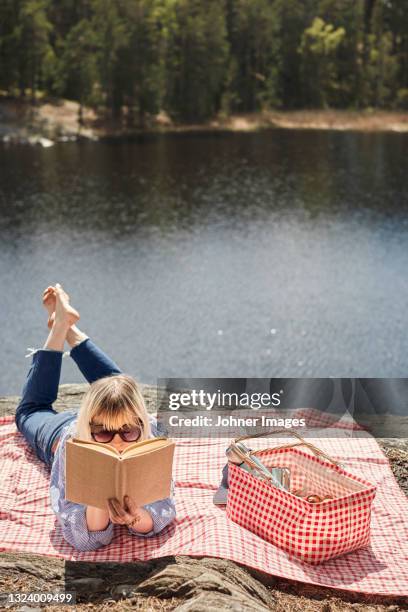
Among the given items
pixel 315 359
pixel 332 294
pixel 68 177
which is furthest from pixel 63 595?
pixel 68 177

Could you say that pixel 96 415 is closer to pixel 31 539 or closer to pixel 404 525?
pixel 31 539

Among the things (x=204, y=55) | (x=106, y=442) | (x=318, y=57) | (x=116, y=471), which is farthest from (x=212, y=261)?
(x=318, y=57)

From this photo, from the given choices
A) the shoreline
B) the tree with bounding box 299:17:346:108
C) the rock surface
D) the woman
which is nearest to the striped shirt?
the woman

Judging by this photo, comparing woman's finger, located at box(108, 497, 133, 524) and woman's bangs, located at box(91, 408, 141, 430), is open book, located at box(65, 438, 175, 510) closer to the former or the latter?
woman's finger, located at box(108, 497, 133, 524)

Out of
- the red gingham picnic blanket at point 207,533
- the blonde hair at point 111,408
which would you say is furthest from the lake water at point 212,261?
the blonde hair at point 111,408

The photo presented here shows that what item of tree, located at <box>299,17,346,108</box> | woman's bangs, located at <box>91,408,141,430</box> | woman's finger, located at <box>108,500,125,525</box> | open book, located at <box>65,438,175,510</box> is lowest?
woman's finger, located at <box>108,500,125,525</box>

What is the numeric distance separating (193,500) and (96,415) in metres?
0.99

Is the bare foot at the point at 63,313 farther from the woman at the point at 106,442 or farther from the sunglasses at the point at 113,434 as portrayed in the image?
the sunglasses at the point at 113,434

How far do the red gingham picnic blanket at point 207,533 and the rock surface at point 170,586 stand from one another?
0.20 ft

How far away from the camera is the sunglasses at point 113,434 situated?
4.28 metres

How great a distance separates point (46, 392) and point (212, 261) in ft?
54.4

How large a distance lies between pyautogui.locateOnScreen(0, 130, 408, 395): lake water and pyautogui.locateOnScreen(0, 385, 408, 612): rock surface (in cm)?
940

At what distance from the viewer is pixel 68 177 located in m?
33.9

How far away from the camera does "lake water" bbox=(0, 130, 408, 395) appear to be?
15.6m
